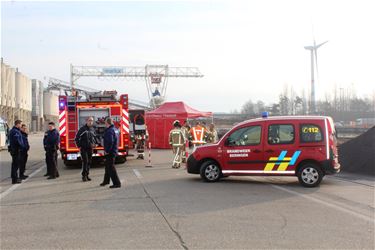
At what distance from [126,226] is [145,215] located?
0.84 metres

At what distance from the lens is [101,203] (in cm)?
920

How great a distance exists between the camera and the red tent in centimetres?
2858

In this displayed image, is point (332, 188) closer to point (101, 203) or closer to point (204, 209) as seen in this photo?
point (204, 209)

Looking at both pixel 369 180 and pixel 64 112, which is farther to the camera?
pixel 64 112

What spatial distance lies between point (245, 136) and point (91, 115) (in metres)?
7.57

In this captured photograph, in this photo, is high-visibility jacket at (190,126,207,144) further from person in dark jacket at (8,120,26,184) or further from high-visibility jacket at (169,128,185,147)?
person in dark jacket at (8,120,26,184)

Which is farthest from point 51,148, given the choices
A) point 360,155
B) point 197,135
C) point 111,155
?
point 360,155

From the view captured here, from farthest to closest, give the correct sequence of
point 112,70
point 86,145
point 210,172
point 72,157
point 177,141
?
point 112,70
point 177,141
point 72,157
point 86,145
point 210,172

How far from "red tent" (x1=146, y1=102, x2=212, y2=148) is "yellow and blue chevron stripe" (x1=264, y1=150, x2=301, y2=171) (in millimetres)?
16721

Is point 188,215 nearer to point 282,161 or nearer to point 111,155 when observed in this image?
point 111,155

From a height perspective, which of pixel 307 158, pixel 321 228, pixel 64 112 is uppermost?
pixel 64 112

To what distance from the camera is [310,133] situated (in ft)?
37.6

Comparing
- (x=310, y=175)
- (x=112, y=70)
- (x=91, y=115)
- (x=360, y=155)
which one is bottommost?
(x=310, y=175)

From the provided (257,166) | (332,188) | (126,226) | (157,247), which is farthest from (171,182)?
(157,247)
